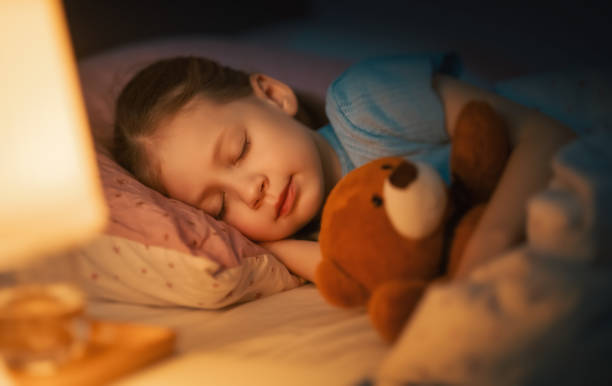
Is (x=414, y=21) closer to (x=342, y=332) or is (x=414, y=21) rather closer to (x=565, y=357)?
(x=342, y=332)

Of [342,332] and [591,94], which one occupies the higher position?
[591,94]

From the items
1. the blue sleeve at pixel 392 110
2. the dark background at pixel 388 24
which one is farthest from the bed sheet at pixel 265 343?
the dark background at pixel 388 24

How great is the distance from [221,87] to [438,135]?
49cm

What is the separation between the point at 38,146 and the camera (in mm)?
513

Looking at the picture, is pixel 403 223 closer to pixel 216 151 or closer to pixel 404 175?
pixel 404 175

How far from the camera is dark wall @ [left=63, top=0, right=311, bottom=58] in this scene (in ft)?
5.37

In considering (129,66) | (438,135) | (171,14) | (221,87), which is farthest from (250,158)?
(171,14)

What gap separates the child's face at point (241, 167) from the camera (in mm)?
994

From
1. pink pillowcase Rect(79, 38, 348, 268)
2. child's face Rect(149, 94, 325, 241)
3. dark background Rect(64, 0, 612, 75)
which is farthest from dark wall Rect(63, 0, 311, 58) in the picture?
child's face Rect(149, 94, 325, 241)

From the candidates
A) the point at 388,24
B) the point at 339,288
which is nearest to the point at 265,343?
the point at 339,288

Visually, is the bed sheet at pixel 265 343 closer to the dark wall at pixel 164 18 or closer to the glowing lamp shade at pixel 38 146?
the glowing lamp shade at pixel 38 146

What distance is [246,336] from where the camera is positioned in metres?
0.73

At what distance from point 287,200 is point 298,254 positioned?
0.36 ft

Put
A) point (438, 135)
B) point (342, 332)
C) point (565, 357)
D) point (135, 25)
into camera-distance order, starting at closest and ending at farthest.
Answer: point (565, 357) < point (342, 332) < point (438, 135) < point (135, 25)
